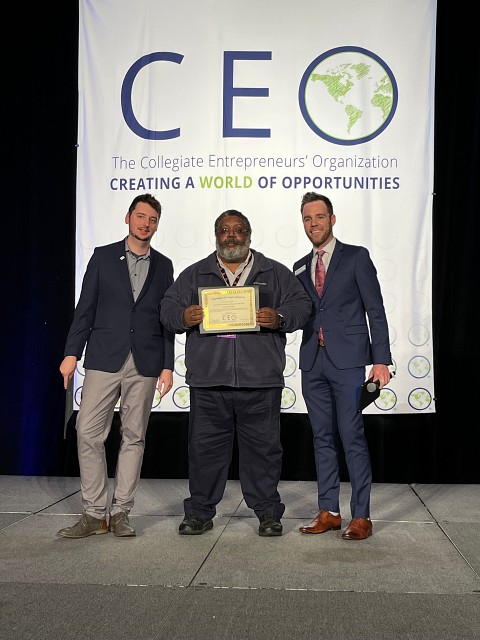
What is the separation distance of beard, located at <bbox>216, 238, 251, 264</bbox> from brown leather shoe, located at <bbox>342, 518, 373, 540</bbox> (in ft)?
4.34

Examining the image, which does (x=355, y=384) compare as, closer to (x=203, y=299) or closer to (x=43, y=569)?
(x=203, y=299)

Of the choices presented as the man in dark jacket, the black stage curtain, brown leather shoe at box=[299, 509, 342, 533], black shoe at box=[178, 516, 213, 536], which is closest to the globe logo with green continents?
the black stage curtain

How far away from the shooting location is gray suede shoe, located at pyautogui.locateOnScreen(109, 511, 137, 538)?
4098 millimetres

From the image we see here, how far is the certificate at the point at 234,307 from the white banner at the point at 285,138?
184cm

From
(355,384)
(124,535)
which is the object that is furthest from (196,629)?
(355,384)

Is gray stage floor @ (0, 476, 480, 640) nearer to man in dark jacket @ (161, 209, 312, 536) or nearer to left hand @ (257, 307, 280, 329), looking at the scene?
man in dark jacket @ (161, 209, 312, 536)

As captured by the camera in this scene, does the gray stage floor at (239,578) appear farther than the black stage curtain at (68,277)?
No

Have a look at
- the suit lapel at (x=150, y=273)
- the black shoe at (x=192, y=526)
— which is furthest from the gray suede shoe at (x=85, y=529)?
the suit lapel at (x=150, y=273)

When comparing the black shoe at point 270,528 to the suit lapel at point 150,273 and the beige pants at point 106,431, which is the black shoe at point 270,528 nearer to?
the beige pants at point 106,431

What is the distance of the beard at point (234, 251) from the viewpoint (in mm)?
4141

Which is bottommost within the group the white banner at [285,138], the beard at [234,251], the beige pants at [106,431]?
the beige pants at [106,431]

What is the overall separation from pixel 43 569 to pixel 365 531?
4.86 ft

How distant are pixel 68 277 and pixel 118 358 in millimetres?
2066

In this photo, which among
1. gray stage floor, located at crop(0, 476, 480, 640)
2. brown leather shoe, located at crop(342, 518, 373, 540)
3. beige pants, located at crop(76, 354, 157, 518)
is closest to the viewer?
gray stage floor, located at crop(0, 476, 480, 640)
